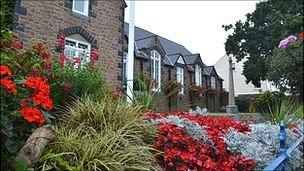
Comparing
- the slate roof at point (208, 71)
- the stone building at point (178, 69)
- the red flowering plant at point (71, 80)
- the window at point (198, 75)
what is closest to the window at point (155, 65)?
the stone building at point (178, 69)

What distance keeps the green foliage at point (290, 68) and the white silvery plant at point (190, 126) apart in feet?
31.4

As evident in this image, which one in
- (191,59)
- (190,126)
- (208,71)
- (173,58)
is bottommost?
(190,126)

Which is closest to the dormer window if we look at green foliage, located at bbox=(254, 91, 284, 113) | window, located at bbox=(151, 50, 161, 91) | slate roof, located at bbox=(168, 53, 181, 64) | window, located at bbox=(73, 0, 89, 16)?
window, located at bbox=(73, 0, 89, 16)

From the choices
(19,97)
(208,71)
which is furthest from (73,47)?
(208,71)

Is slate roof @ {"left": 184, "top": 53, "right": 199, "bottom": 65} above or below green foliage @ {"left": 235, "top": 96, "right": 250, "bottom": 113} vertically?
above

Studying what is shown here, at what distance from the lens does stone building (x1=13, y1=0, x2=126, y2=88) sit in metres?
11.6

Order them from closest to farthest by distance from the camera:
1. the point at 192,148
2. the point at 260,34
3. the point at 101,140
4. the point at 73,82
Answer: the point at 101,140 → the point at 192,148 → the point at 73,82 → the point at 260,34

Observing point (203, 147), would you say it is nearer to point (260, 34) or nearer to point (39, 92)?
point (39, 92)

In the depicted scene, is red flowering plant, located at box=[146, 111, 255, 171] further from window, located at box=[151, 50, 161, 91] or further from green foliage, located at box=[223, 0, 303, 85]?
green foliage, located at box=[223, 0, 303, 85]

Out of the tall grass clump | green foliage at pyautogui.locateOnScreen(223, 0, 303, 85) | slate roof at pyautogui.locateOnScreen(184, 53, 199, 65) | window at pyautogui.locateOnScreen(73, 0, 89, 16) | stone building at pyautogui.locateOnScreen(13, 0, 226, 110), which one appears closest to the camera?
the tall grass clump

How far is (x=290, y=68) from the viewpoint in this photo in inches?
525

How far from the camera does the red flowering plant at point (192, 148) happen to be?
3840 millimetres

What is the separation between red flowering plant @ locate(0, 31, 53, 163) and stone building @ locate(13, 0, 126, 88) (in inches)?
289

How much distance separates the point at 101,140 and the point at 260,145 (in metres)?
2.32
